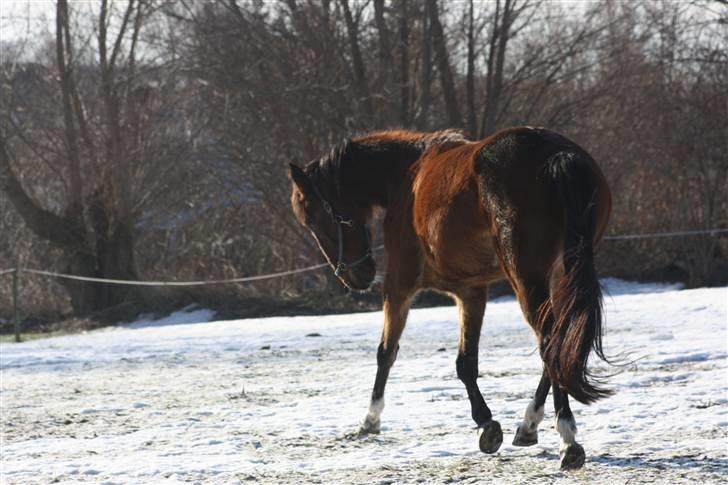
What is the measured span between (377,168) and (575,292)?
2.34m

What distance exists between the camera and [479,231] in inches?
225

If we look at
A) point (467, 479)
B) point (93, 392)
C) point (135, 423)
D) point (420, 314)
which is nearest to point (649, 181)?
point (420, 314)

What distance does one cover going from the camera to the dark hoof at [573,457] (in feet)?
17.0

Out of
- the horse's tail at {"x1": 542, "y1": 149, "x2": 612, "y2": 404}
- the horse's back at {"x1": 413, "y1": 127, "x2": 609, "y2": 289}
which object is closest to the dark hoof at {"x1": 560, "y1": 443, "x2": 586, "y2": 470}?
the horse's tail at {"x1": 542, "y1": 149, "x2": 612, "y2": 404}

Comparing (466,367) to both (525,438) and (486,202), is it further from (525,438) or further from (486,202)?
(486,202)

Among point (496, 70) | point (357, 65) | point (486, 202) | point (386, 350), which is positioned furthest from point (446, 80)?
point (486, 202)

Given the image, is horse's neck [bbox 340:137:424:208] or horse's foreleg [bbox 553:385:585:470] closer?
horse's foreleg [bbox 553:385:585:470]

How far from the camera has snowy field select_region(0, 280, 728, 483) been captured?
567 cm

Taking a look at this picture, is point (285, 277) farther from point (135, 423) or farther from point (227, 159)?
point (135, 423)

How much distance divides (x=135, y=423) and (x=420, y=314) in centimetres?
823

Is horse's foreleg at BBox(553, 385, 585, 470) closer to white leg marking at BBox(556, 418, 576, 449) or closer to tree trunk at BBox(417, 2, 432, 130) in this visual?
white leg marking at BBox(556, 418, 576, 449)

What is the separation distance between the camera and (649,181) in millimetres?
20406

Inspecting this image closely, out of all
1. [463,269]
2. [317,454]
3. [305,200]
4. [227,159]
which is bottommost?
[317,454]

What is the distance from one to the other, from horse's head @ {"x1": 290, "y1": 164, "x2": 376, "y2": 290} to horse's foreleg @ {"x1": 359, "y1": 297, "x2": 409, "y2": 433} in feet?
2.21
